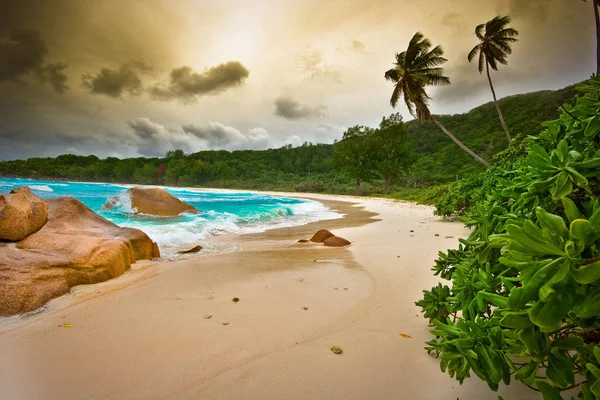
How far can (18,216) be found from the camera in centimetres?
375

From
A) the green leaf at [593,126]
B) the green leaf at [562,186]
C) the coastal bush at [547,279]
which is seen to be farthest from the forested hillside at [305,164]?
the green leaf at [562,186]

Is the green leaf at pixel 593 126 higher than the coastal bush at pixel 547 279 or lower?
higher

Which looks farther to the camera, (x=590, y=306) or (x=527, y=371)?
(x=527, y=371)

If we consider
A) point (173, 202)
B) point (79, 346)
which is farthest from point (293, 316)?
point (173, 202)

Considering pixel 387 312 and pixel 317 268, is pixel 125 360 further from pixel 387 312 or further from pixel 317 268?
pixel 317 268

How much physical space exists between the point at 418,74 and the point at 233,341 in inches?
897

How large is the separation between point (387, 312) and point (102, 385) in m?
2.25

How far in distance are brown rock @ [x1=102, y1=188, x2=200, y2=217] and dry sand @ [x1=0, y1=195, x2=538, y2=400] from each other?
954cm

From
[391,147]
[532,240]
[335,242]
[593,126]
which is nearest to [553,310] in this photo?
[532,240]

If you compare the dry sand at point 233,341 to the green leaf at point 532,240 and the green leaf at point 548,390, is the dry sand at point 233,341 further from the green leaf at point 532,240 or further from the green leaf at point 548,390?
the green leaf at point 532,240

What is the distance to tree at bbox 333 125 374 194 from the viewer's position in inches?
1622

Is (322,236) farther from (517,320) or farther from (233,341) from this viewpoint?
(517,320)

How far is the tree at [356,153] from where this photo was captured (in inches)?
1622

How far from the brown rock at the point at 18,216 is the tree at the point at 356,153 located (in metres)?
39.7
